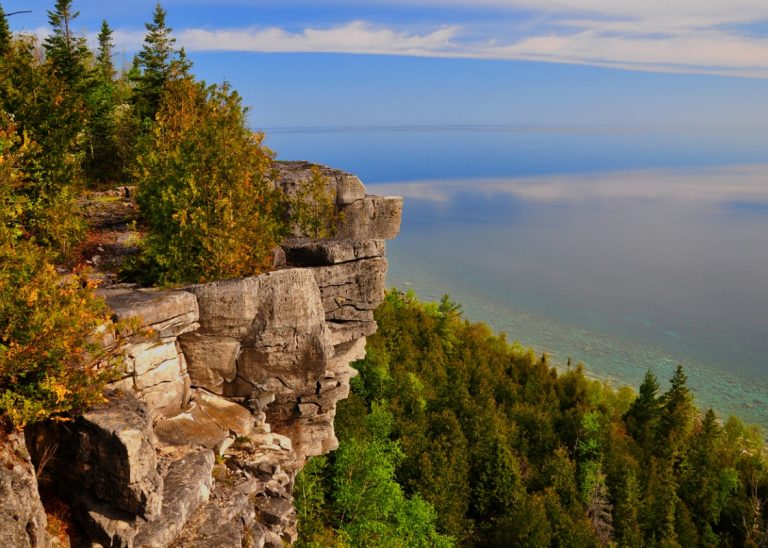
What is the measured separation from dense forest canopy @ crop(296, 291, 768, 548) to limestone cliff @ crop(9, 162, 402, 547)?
908 cm

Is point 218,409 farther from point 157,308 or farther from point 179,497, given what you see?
point 179,497

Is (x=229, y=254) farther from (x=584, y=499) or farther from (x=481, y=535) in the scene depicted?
(x=584, y=499)

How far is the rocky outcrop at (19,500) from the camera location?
987 cm

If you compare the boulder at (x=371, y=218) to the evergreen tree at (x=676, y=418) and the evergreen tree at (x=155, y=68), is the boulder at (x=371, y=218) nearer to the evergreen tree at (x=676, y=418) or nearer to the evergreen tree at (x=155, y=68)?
the evergreen tree at (x=155, y=68)

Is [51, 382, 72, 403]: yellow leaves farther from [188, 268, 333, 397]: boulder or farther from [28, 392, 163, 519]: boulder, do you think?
[188, 268, 333, 397]: boulder

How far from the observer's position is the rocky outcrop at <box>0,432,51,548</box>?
9.87 meters

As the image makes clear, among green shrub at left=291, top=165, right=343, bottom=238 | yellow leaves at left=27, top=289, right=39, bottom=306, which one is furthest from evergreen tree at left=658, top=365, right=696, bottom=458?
yellow leaves at left=27, top=289, right=39, bottom=306

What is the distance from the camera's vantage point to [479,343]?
6259 cm

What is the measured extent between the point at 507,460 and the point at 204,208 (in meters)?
31.9

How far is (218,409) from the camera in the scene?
1764cm

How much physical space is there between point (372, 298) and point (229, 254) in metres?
7.14

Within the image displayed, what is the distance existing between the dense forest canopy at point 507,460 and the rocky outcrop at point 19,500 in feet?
51.9

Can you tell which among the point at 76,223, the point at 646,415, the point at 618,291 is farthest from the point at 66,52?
the point at 618,291

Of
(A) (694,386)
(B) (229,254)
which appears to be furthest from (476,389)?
(A) (694,386)
